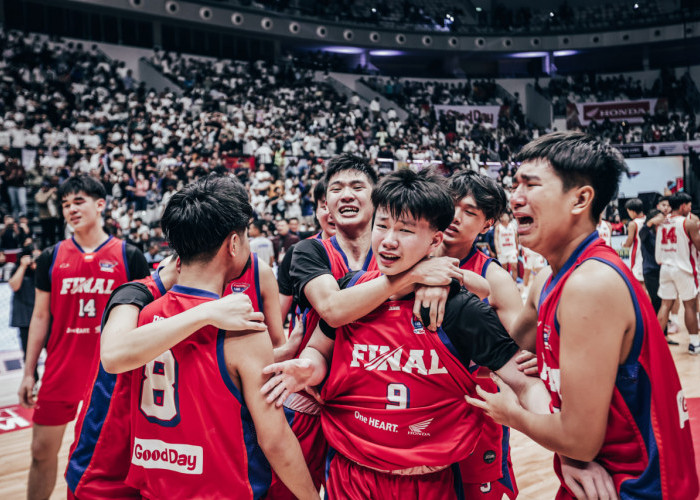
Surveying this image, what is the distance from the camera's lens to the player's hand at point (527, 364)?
66.0 inches

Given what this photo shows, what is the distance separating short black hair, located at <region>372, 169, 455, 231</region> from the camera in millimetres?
1804

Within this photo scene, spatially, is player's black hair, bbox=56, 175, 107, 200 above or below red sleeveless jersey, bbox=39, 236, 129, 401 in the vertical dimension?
above

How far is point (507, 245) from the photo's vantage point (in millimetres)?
12945

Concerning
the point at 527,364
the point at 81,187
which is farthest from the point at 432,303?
the point at 81,187

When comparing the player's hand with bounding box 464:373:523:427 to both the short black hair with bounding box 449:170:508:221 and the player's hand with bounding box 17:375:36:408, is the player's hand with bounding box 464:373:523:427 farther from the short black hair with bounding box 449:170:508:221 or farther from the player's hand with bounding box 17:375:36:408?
the player's hand with bounding box 17:375:36:408

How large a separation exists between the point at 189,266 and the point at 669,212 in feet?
25.9

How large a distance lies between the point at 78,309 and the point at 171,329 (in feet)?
6.77

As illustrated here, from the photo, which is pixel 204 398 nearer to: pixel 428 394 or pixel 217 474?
pixel 217 474

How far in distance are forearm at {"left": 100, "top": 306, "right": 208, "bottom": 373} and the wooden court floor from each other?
2.63 meters

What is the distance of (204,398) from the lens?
1672 mm

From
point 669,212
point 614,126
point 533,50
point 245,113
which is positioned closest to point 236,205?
point 669,212

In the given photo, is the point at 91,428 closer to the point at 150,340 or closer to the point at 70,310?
the point at 150,340

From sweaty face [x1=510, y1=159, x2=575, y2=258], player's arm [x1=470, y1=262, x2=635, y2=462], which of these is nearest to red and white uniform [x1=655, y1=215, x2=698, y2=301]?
sweaty face [x1=510, y1=159, x2=575, y2=258]

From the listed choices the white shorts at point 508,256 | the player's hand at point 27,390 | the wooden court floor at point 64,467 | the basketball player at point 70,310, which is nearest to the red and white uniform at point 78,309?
the basketball player at point 70,310
